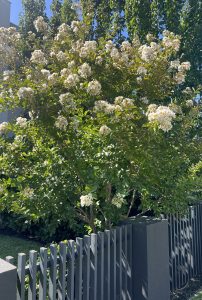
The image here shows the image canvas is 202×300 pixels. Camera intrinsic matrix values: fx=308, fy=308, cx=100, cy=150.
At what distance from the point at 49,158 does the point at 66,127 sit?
0.45 metres

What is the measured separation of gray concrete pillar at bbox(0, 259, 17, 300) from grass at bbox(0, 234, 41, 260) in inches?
151

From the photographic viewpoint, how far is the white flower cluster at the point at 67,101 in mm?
3465

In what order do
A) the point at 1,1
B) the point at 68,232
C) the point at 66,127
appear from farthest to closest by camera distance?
1. the point at 1,1
2. the point at 68,232
3. the point at 66,127

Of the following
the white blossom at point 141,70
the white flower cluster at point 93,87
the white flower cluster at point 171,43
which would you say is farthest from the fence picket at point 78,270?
the white flower cluster at point 171,43

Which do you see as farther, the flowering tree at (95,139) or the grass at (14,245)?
the grass at (14,245)

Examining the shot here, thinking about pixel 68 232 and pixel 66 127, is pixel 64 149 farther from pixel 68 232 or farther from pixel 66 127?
pixel 68 232

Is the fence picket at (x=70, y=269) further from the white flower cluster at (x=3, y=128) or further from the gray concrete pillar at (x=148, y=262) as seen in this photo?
the white flower cluster at (x=3, y=128)

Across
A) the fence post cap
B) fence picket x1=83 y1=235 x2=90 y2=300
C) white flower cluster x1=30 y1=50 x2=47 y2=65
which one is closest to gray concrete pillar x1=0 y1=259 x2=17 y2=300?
the fence post cap

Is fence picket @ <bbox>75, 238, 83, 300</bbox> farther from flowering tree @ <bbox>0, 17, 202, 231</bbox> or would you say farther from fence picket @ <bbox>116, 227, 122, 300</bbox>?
fence picket @ <bbox>116, 227, 122, 300</bbox>

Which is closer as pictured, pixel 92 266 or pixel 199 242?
pixel 92 266

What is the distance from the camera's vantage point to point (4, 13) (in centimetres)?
1084

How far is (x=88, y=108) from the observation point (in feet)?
13.7

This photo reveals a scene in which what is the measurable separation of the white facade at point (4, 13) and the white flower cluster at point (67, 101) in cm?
862

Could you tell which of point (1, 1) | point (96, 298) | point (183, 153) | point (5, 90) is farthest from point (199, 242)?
point (1, 1)
